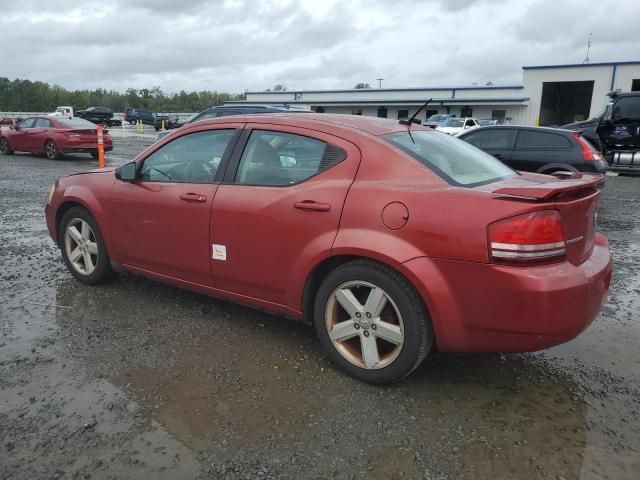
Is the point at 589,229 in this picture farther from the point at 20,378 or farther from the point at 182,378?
the point at 20,378

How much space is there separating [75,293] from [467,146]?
3.51 metres

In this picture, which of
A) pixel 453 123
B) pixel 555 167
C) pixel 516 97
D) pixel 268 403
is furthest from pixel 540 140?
pixel 516 97

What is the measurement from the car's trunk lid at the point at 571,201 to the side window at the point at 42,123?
17.2 metres

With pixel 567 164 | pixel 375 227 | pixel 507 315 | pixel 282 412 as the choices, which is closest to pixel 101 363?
pixel 282 412

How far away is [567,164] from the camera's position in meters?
8.99

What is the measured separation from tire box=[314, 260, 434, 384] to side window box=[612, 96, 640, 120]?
48.0ft

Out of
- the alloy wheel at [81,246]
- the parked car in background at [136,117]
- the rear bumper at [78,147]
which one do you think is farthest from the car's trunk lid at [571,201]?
the parked car in background at [136,117]

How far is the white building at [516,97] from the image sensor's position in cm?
3831

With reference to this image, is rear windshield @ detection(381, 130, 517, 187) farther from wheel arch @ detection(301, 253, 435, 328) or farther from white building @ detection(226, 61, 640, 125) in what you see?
white building @ detection(226, 61, 640, 125)

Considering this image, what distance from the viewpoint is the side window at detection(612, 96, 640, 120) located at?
1461 centimetres

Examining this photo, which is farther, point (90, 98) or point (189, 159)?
point (90, 98)

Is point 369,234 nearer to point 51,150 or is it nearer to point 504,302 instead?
point 504,302

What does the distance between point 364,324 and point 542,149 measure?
293 inches

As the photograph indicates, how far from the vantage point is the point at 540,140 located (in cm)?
930
